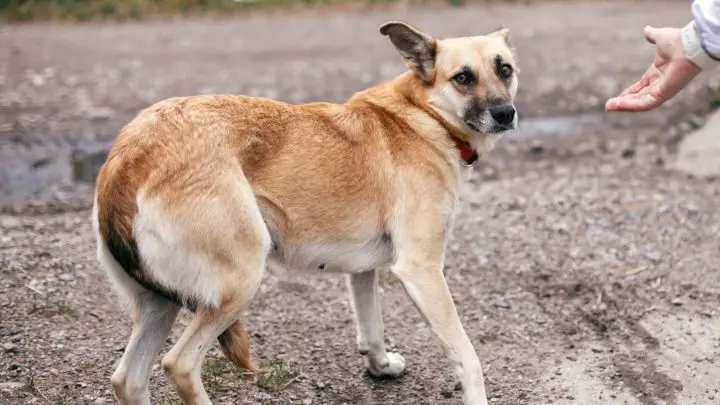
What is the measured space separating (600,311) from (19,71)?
661 centimetres

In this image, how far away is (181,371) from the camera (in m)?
3.55

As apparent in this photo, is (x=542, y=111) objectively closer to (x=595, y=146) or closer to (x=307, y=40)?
(x=595, y=146)

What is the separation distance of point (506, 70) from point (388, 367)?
1.46 meters

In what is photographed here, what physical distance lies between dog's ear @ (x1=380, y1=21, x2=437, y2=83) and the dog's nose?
345mm

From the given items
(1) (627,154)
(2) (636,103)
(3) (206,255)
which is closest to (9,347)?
(3) (206,255)

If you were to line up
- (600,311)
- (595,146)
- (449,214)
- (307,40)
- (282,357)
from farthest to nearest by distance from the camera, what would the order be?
(307,40), (595,146), (600,311), (282,357), (449,214)

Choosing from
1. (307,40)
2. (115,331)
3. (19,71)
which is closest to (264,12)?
(307,40)

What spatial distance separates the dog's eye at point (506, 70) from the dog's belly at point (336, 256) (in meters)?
0.92

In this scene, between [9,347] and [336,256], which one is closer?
[336,256]

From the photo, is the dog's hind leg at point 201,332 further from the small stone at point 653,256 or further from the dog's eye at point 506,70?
the small stone at point 653,256

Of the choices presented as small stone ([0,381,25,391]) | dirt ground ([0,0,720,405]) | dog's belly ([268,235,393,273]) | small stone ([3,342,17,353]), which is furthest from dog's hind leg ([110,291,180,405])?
small stone ([3,342,17,353])

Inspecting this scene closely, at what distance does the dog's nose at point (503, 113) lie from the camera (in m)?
4.06

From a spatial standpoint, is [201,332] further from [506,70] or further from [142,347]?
[506,70]

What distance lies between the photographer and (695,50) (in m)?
3.73
